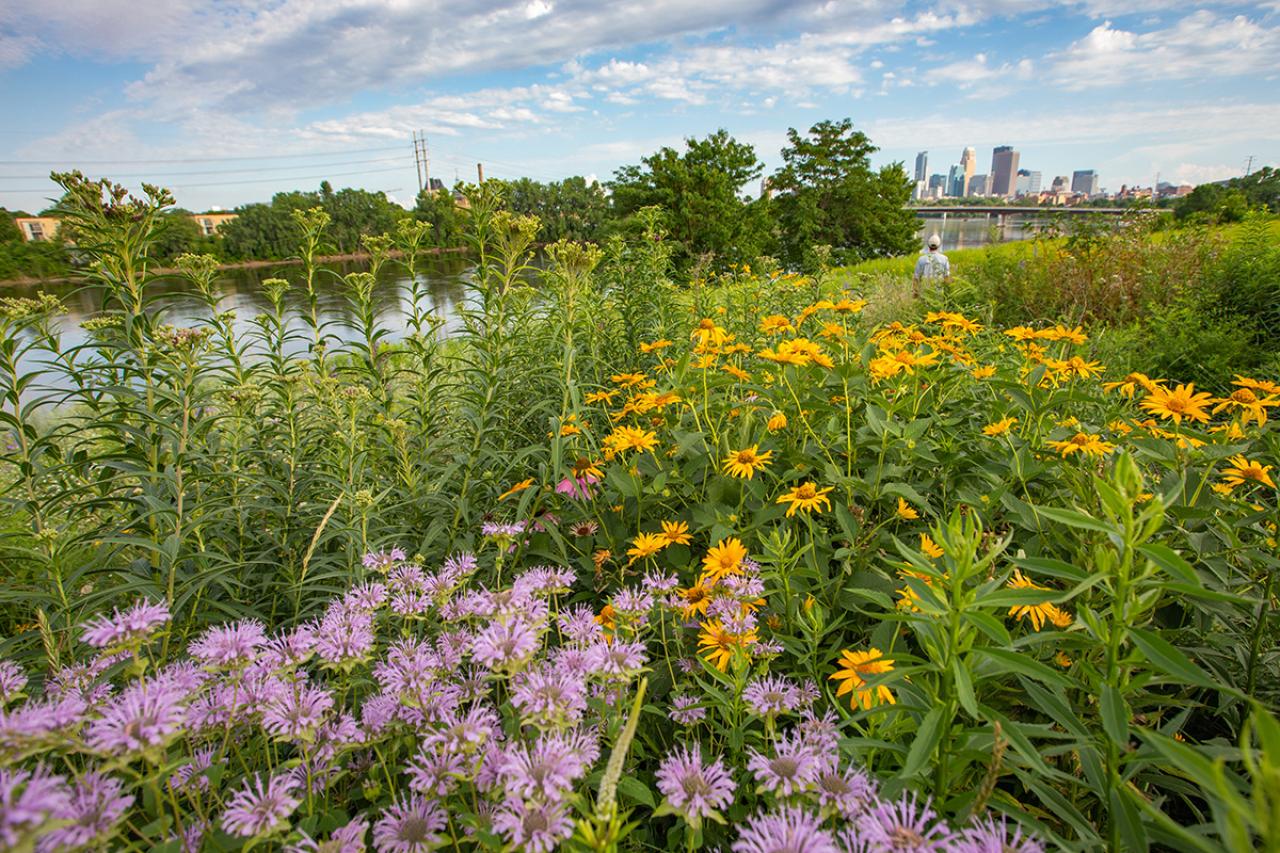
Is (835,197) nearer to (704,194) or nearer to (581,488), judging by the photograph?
(704,194)

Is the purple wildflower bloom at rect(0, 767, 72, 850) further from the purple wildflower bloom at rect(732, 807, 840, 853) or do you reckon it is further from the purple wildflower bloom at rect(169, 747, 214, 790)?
the purple wildflower bloom at rect(732, 807, 840, 853)

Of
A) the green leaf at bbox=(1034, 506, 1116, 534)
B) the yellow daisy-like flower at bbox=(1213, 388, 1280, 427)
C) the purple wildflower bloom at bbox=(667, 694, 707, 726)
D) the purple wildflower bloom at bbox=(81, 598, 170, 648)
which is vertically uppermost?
the green leaf at bbox=(1034, 506, 1116, 534)

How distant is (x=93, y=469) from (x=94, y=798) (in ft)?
6.27

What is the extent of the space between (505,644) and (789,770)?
0.47m

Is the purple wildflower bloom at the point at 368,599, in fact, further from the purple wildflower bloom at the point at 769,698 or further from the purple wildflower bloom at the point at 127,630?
the purple wildflower bloom at the point at 769,698

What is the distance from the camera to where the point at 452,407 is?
2.91 metres

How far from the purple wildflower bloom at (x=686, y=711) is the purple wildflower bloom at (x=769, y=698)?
11cm

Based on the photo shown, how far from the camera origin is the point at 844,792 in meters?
0.85

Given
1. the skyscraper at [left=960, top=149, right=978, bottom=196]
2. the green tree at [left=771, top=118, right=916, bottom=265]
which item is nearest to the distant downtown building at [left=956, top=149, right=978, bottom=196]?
the skyscraper at [left=960, top=149, right=978, bottom=196]

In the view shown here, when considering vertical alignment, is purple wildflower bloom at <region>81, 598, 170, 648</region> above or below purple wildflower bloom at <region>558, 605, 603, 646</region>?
above

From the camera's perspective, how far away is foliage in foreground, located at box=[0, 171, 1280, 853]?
2.69ft

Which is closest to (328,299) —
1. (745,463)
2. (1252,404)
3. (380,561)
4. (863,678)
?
(380,561)

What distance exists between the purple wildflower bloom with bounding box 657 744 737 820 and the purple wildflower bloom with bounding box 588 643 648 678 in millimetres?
147

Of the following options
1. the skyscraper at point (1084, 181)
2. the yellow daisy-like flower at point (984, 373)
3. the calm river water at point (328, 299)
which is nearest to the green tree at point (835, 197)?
the calm river water at point (328, 299)
